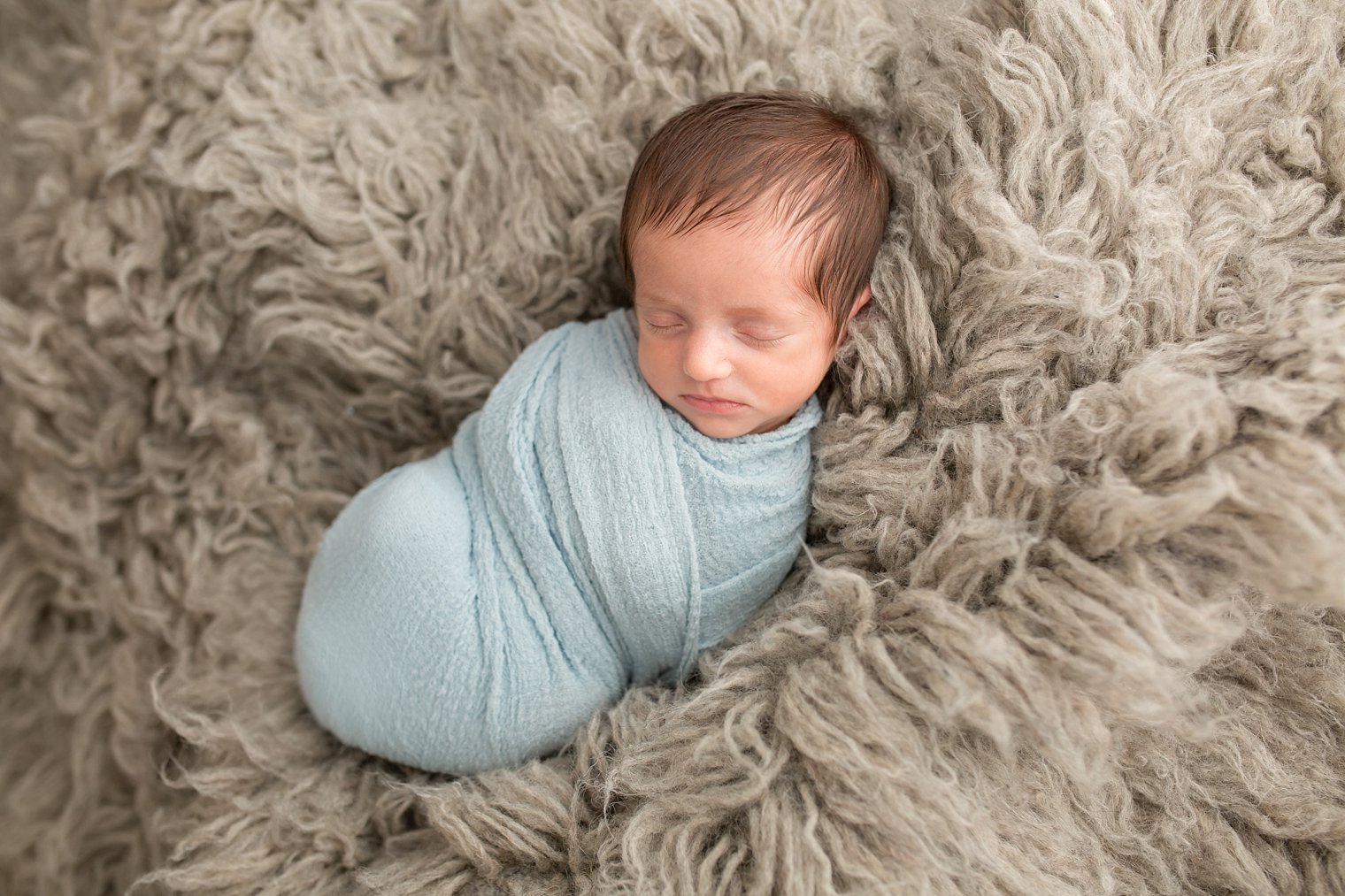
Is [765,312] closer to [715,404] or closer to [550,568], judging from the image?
[715,404]

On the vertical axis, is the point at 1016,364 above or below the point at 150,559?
above

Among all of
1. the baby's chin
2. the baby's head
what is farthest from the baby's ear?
the baby's chin

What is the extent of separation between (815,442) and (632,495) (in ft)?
0.50

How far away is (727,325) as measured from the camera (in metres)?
0.73

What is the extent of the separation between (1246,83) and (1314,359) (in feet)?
0.71

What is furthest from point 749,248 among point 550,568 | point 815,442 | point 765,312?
point 550,568

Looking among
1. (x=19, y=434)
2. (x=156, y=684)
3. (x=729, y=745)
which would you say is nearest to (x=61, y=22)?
(x=19, y=434)

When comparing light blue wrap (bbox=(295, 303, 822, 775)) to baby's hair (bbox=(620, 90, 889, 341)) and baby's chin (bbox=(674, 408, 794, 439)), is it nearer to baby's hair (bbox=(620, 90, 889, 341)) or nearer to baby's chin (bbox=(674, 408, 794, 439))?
baby's chin (bbox=(674, 408, 794, 439))

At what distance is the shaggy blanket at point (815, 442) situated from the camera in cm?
64

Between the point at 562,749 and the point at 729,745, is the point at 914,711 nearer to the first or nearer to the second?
the point at 729,745

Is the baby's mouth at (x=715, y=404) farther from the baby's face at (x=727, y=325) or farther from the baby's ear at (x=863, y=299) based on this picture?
the baby's ear at (x=863, y=299)

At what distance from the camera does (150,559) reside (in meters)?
0.92

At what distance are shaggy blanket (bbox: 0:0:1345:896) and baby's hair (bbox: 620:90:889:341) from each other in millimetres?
33

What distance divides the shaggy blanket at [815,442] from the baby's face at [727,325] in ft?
0.18
